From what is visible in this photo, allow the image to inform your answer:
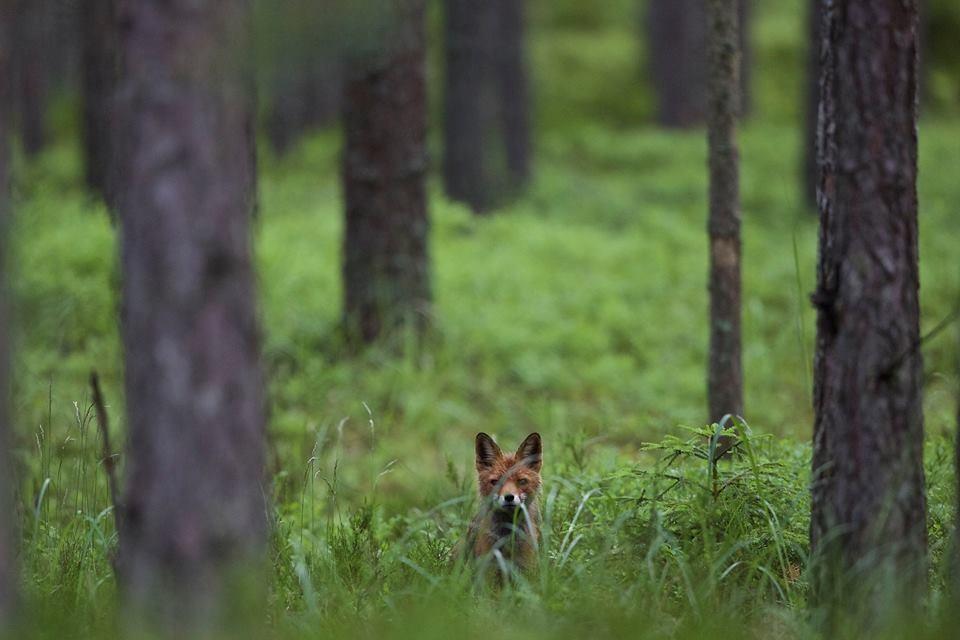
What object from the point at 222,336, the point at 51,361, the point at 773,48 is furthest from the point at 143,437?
the point at 773,48

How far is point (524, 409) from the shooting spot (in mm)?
9219

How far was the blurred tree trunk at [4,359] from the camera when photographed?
3141 mm

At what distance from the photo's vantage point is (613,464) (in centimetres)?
554

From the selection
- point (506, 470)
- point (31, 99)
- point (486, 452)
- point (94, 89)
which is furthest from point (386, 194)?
point (31, 99)

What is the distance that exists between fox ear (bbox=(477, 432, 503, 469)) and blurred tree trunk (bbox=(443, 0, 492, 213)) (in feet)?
46.5

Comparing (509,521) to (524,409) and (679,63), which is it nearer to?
(524,409)

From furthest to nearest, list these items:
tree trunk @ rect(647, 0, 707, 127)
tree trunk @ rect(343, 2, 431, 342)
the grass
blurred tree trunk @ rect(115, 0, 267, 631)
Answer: tree trunk @ rect(647, 0, 707, 127)
tree trunk @ rect(343, 2, 431, 342)
the grass
blurred tree trunk @ rect(115, 0, 267, 631)

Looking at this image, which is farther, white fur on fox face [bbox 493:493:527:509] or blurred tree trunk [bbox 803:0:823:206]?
blurred tree trunk [bbox 803:0:823:206]

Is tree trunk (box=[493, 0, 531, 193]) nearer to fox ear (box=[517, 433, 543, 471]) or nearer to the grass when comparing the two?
the grass

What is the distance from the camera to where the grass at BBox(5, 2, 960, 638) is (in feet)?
13.2

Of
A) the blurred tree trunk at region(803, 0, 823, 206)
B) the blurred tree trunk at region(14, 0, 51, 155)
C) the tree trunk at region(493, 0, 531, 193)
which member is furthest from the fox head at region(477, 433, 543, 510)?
the blurred tree trunk at region(14, 0, 51, 155)

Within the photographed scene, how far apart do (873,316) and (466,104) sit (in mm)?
15801

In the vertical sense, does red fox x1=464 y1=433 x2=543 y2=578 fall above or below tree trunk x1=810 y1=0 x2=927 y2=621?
below

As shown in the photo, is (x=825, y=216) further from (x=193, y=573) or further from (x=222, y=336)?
(x=193, y=573)
